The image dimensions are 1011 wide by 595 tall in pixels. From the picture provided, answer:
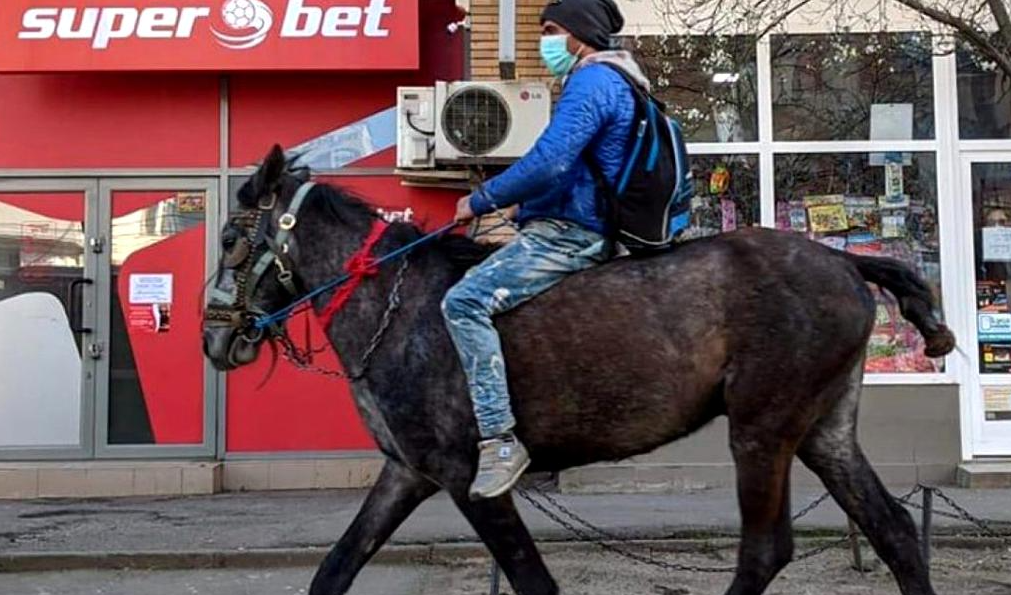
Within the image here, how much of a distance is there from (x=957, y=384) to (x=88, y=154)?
27.8ft

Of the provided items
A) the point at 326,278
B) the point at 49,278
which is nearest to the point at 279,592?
the point at 326,278

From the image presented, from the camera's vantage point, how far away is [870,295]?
14.5 ft

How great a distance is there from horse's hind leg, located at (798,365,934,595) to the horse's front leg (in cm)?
167

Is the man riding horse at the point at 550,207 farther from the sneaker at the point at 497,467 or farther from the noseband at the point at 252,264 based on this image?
the noseband at the point at 252,264

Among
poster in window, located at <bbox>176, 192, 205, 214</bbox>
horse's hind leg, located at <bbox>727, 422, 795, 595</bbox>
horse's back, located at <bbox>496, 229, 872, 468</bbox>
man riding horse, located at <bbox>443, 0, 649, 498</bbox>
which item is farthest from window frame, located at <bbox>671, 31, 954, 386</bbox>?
horse's hind leg, located at <bbox>727, 422, 795, 595</bbox>

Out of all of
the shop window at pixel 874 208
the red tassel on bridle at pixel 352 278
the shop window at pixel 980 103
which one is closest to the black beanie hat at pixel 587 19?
the red tassel on bridle at pixel 352 278

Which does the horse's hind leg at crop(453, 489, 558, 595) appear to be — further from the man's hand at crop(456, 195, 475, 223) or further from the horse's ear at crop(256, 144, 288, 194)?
the horse's ear at crop(256, 144, 288, 194)

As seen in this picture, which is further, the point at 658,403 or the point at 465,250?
the point at 465,250

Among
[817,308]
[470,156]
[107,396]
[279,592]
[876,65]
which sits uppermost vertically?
[876,65]

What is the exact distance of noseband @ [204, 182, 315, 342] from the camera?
4582mm

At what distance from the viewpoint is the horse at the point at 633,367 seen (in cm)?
424

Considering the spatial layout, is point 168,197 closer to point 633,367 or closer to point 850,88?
point 850,88

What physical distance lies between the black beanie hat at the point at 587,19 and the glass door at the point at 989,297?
658 centimetres

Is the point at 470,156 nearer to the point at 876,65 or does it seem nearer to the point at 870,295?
the point at 876,65
